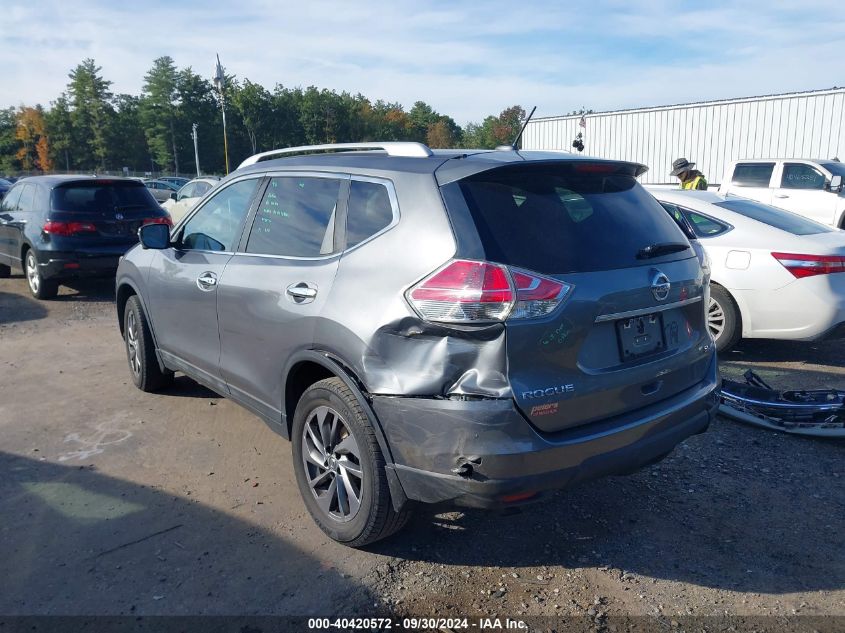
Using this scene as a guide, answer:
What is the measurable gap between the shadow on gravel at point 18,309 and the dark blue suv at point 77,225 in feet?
0.73

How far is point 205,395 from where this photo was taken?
547 cm

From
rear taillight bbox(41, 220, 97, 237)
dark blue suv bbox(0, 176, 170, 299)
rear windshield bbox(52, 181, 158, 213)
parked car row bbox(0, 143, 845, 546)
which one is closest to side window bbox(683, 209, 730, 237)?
parked car row bbox(0, 143, 845, 546)

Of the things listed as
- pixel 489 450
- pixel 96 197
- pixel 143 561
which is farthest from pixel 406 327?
pixel 96 197

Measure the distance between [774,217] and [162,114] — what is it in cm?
8632

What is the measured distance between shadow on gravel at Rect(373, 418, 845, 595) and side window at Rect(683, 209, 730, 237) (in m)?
2.77

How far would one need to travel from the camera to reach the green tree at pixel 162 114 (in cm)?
8162

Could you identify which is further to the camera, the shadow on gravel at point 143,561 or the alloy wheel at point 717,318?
the alloy wheel at point 717,318

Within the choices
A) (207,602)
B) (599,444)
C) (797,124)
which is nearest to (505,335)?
(599,444)

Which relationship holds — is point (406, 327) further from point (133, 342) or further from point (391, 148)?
point (133, 342)

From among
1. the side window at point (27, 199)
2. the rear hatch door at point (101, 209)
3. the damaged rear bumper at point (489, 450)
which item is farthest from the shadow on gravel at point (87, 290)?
the damaged rear bumper at point (489, 450)

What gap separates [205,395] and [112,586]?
2610 millimetres

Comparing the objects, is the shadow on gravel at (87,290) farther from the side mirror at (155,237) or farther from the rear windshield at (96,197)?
the side mirror at (155,237)

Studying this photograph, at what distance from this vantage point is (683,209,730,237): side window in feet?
20.9

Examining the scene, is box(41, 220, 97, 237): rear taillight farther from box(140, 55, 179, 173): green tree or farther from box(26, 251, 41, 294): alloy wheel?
box(140, 55, 179, 173): green tree
